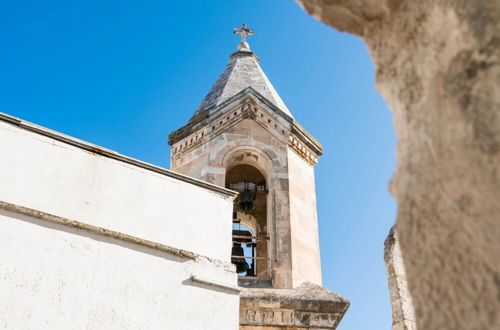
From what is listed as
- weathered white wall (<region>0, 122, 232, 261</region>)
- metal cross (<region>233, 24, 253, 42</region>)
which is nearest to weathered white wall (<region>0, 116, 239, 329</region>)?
weathered white wall (<region>0, 122, 232, 261</region>)

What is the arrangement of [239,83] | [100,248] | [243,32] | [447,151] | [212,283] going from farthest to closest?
[243,32]
[239,83]
[212,283]
[100,248]
[447,151]

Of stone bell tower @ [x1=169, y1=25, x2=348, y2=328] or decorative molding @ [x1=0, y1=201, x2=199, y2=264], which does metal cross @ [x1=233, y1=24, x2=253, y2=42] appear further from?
decorative molding @ [x1=0, y1=201, x2=199, y2=264]

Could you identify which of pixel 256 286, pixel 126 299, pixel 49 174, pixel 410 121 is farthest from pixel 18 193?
pixel 410 121

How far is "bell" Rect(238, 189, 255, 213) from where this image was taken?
10.1 meters

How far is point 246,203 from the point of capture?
10.1 metres

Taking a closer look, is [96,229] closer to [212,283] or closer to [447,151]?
[212,283]

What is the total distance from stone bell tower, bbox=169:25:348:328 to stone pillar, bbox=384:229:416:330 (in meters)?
1.80

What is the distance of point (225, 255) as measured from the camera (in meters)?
6.80

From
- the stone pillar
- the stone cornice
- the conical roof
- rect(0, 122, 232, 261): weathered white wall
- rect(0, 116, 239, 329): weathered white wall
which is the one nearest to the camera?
rect(0, 116, 239, 329): weathered white wall

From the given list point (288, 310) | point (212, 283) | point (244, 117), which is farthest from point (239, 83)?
point (212, 283)

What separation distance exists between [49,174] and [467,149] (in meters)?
5.64

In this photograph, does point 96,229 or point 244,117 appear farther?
point 244,117

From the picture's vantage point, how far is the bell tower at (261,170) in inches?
350

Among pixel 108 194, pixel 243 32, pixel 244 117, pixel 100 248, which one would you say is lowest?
pixel 100 248
